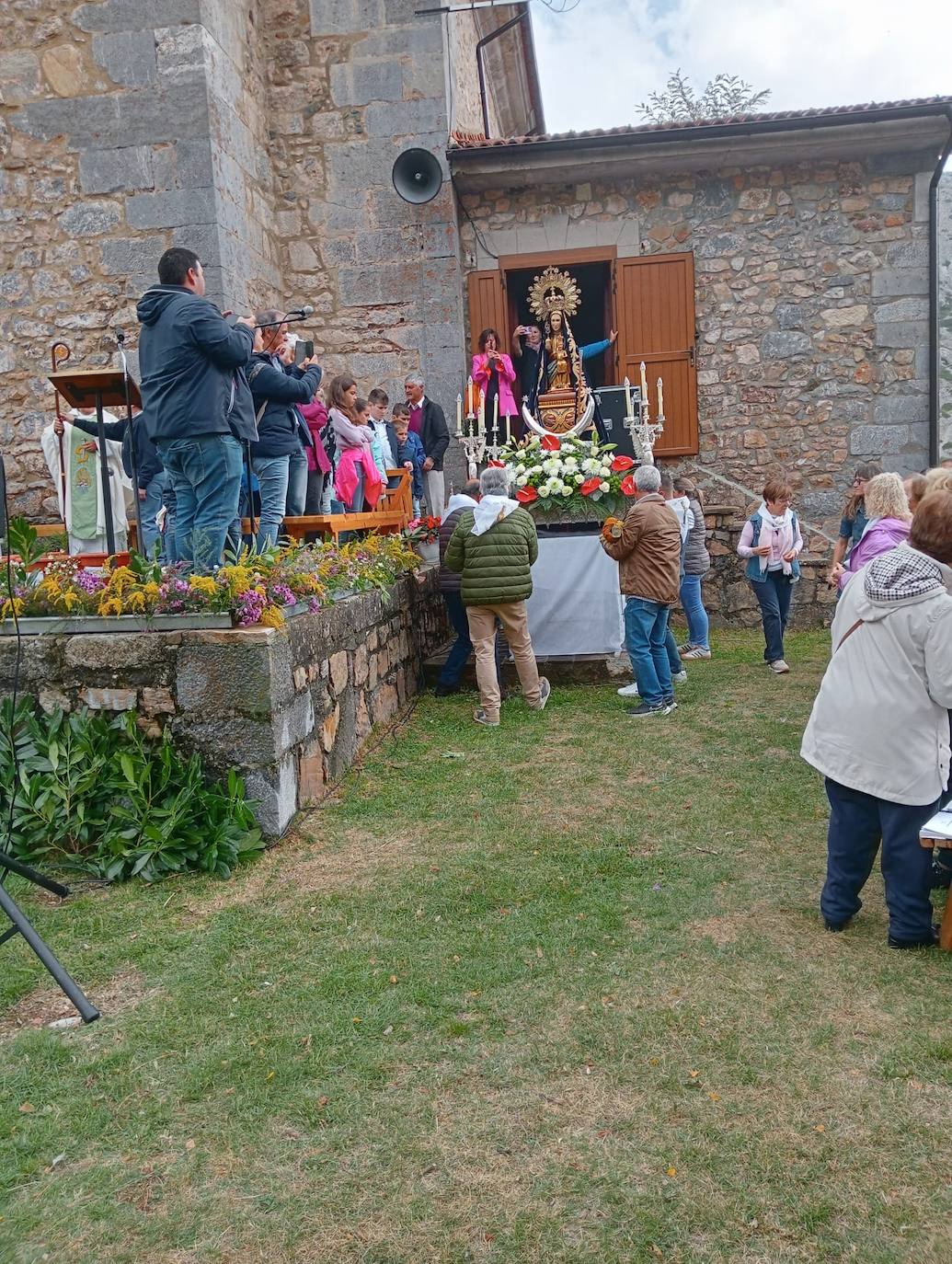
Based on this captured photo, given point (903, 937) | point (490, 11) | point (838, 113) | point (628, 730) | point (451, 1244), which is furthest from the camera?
point (490, 11)

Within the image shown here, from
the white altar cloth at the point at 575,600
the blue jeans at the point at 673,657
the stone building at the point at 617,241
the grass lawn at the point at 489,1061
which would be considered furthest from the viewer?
the stone building at the point at 617,241

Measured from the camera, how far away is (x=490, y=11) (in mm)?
13312

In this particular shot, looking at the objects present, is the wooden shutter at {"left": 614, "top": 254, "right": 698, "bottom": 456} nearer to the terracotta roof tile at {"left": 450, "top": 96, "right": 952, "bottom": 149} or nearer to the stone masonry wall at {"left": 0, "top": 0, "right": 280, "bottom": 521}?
the terracotta roof tile at {"left": 450, "top": 96, "right": 952, "bottom": 149}

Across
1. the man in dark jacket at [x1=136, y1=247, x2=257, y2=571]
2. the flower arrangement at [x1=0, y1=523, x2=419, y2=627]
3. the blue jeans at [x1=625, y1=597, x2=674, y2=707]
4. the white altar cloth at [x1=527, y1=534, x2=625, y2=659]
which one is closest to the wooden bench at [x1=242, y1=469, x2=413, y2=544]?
the man in dark jacket at [x1=136, y1=247, x2=257, y2=571]

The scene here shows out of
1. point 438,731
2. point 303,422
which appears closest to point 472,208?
point 303,422

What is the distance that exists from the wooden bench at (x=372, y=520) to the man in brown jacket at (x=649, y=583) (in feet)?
6.30

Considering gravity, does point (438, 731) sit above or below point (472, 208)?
below

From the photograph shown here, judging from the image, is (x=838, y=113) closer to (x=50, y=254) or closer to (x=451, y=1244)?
(x=50, y=254)

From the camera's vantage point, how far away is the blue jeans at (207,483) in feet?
16.6

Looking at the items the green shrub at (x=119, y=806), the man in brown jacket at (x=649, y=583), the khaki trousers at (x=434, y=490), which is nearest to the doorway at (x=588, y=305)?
the khaki trousers at (x=434, y=490)

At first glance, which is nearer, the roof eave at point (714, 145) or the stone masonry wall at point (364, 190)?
the roof eave at point (714, 145)

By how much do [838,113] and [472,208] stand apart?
3.76m

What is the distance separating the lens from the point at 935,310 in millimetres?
10148

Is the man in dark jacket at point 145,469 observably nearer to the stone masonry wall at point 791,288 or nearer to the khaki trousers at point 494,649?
the khaki trousers at point 494,649
